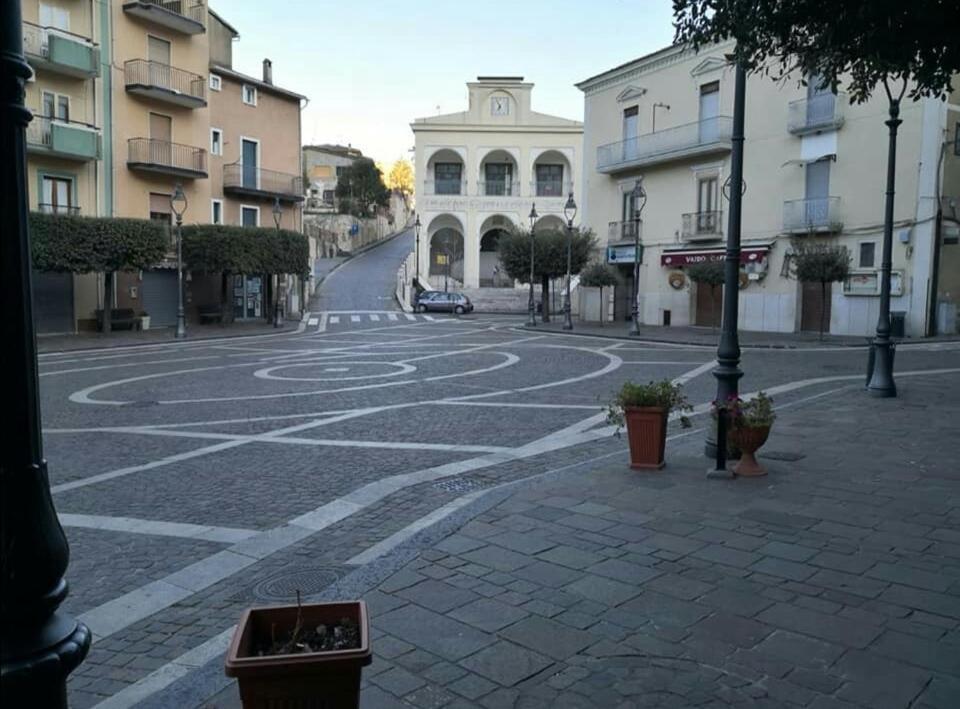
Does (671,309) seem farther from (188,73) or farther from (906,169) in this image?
(188,73)

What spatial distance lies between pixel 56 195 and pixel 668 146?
25699 mm

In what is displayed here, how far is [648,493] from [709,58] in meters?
31.9

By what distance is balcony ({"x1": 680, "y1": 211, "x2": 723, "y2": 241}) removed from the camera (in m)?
33.8

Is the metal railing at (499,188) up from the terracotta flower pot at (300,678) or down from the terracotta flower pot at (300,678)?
up

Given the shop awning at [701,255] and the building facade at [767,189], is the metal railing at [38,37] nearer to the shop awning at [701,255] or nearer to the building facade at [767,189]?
the building facade at [767,189]

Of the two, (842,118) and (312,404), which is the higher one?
(842,118)

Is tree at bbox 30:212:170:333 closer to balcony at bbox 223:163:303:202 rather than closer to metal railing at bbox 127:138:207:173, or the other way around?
metal railing at bbox 127:138:207:173

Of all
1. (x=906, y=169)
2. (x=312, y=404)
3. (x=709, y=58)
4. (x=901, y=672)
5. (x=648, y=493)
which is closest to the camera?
(x=901, y=672)

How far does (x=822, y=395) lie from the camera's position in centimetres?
1274

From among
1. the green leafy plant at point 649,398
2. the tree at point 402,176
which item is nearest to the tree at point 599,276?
the green leafy plant at point 649,398

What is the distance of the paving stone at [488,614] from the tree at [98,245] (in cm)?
2596

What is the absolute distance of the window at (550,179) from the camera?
59719mm

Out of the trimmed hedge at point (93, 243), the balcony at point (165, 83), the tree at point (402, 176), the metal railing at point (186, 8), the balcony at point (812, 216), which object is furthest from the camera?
the tree at point (402, 176)

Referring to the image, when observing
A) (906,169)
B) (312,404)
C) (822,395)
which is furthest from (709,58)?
(312,404)
